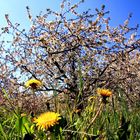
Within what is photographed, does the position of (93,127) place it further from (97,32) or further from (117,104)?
(97,32)

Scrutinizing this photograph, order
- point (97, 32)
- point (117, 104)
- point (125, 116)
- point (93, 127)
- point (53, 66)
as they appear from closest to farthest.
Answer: point (93, 127) < point (125, 116) < point (117, 104) < point (97, 32) < point (53, 66)

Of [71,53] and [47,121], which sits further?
[71,53]

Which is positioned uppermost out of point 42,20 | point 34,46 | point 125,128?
point 42,20

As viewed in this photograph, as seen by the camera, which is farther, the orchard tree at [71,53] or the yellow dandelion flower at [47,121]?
the orchard tree at [71,53]

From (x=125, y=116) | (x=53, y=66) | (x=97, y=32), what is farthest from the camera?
(x=53, y=66)

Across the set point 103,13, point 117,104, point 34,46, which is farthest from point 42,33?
point 117,104

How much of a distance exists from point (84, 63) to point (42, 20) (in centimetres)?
207

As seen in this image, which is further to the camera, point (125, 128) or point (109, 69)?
point (109, 69)

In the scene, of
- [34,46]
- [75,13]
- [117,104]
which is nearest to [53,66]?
[34,46]

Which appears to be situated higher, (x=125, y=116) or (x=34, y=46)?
(x=34, y=46)

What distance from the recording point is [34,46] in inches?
483

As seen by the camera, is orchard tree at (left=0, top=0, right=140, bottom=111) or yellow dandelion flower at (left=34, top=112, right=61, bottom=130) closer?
yellow dandelion flower at (left=34, top=112, right=61, bottom=130)

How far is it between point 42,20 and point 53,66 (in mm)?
1644

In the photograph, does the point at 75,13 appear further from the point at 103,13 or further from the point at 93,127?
the point at 93,127
